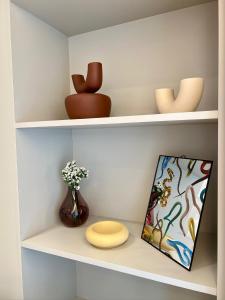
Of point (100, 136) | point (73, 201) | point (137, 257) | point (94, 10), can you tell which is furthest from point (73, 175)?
point (94, 10)

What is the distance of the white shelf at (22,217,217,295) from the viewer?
68 centimetres

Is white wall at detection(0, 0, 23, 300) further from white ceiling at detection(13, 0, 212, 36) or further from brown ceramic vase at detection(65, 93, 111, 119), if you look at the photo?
brown ceramic vase at detection(65, 93, 111, 119)

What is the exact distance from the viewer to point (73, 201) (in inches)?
42.6

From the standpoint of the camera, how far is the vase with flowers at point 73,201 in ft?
3.40

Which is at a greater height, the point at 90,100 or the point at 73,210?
the point at 90,100

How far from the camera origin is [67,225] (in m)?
1.08

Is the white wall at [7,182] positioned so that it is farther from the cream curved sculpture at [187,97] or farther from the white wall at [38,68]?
the cream curved sculpture at [187,97]

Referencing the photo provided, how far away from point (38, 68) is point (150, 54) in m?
0.47

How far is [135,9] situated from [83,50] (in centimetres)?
32

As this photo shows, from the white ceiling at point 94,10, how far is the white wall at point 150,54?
42mm

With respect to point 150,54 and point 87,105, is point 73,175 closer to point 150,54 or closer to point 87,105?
point 87,105

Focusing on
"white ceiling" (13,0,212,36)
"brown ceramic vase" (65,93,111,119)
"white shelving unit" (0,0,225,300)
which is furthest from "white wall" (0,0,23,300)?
"brown ceramic vase" (65,93,111,119)

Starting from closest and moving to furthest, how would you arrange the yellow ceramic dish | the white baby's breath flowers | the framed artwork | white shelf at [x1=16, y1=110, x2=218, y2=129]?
1. white shelf at [x1=16, y1=110, x2=218, y2=129]
2. the framed artwork
3. the yellow ceramic dish
4. the white baby's breath flowers

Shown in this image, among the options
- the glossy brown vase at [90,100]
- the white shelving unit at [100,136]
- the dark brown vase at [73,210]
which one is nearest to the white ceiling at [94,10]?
the white shelving unit at [100,136]
